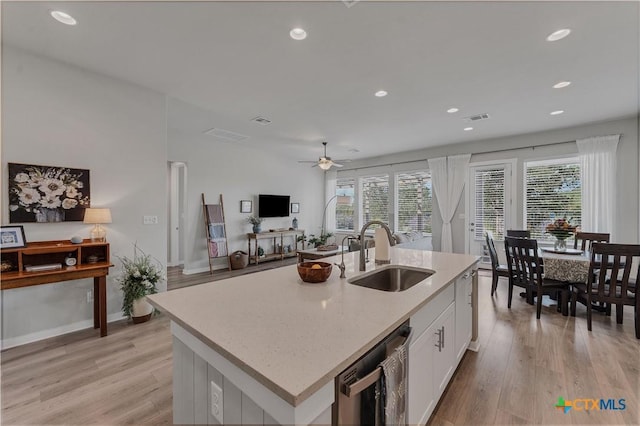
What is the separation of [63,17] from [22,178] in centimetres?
157

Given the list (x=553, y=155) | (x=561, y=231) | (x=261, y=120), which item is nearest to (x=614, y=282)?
(x=561, y=231)

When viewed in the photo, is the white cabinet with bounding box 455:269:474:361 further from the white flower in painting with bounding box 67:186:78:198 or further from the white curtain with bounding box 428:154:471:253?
the white curtain with bounding box 428:154:471:253

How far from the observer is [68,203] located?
2836mm

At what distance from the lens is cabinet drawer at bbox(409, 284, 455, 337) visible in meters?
1.37

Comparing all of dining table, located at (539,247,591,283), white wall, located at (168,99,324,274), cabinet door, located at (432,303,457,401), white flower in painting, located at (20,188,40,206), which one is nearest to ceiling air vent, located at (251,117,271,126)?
white wall, located at (168,99,324,274)

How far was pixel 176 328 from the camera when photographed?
1246 millimetres

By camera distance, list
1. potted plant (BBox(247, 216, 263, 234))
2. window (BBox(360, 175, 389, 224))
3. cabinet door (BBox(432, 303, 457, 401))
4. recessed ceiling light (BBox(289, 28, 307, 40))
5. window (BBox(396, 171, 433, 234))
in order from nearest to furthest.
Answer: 1. cabinet door (BBox(432, 303, 457, 401))
2. recessed ceiling light (BBox(289, 28, 307, 40))
3. potted plant (BBox(247, 216, 263, 234))
4. window (BBox(396, 171, 433, 234))
5. window (BBox(360, 175, 389, 224))

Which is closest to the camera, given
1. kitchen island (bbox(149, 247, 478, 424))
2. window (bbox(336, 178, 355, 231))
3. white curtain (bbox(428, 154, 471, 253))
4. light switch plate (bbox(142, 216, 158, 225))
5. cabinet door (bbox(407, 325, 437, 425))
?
kitchen island (bbox(149, 247, 478, 424))

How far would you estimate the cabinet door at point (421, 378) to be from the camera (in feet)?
4.42

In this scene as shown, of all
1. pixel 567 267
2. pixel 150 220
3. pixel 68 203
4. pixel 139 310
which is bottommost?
pixel 139 310

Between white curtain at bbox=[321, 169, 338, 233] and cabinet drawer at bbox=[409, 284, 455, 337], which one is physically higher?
white curtain at bbox=[321, 169, 338, 233]

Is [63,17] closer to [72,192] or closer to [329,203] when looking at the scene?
[72,192]

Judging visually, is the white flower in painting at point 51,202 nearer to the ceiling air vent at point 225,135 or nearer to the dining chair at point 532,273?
the ceiling air vent at point 225,135

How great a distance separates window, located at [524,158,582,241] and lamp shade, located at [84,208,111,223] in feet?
22.9
